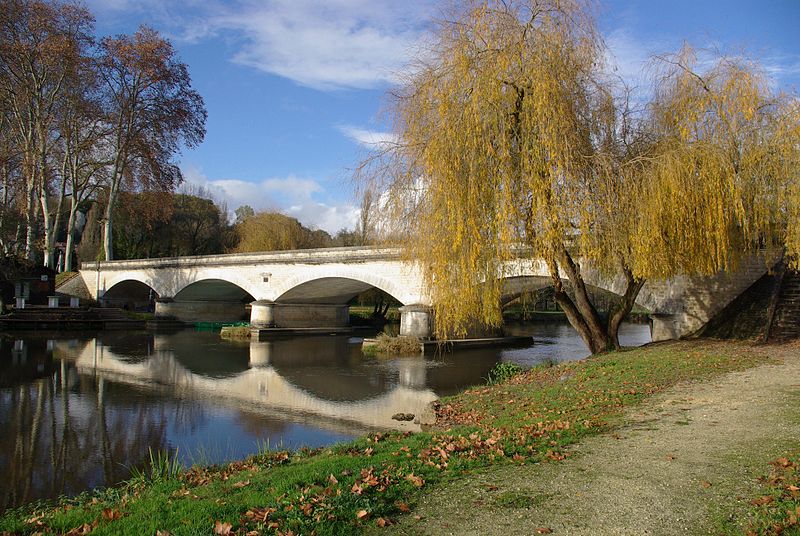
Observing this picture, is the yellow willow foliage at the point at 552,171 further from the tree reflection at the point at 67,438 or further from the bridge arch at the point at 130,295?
the bridge arch at the point at 130,295

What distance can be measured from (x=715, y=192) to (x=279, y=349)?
1684cm

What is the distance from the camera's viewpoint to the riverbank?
3.90 metres

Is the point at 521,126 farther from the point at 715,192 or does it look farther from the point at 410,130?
the point at 715,192

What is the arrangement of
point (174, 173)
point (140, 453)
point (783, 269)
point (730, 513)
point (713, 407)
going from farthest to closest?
1. point (174, 173)
2. point (783, 269)
3. point (140, 453)
4. point (713, 407)
5. point (730, 513)

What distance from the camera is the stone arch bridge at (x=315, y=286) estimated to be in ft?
48.8

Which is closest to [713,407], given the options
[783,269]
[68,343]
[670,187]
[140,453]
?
[670,187]

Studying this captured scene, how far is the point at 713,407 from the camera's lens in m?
6.83

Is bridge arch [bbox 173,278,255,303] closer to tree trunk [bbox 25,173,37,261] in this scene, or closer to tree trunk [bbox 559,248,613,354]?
tree trunk [bbox 25,173,37,261]

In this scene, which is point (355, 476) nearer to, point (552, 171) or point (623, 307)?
point (552, 171)

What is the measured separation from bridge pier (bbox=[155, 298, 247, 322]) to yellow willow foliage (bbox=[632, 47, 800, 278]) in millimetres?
30142

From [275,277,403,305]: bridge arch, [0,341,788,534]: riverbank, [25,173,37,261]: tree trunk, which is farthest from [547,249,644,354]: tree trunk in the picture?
[25,173,37,261]: tree trunk

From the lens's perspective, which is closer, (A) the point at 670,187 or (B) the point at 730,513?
(B) the point at 730,513

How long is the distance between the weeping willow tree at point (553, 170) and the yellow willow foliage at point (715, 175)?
0.03 metres

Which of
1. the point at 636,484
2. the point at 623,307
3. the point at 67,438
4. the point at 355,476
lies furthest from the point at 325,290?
the point at 636,484
